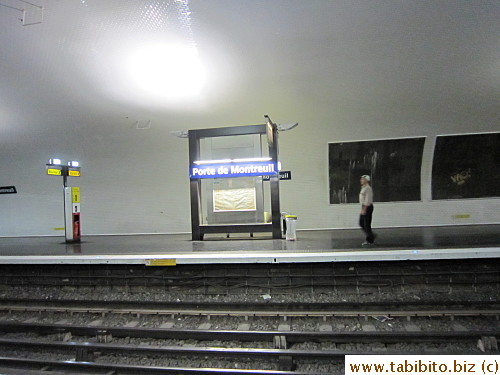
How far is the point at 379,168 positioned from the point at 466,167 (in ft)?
10.1

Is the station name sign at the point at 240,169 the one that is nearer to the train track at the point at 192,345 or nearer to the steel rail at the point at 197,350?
the train track at the point at 192,345

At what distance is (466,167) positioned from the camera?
10.7 m

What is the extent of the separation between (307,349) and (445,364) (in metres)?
→ 1.62

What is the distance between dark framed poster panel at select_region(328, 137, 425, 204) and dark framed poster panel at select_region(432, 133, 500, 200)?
0.70 metres

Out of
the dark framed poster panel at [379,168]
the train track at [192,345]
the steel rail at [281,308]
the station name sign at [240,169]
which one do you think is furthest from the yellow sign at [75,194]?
the dark framed poster panel at [379,168]

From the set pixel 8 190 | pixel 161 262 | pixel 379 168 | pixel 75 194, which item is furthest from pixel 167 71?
pixel 8 190

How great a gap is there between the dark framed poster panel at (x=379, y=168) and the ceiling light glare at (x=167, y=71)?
226 inches

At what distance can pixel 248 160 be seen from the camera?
854 cm

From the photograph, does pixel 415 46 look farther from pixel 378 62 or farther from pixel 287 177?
pixel 287 177

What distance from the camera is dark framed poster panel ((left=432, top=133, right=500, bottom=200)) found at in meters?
10.5

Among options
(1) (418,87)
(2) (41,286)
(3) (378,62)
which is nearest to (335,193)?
(1) (418,87)

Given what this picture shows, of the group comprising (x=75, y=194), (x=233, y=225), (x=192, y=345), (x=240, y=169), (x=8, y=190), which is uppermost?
(x=240, y=169)

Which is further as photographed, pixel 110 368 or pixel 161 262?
pixel 161 262

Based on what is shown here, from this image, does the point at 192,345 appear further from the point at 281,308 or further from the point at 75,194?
the point at 75,194
